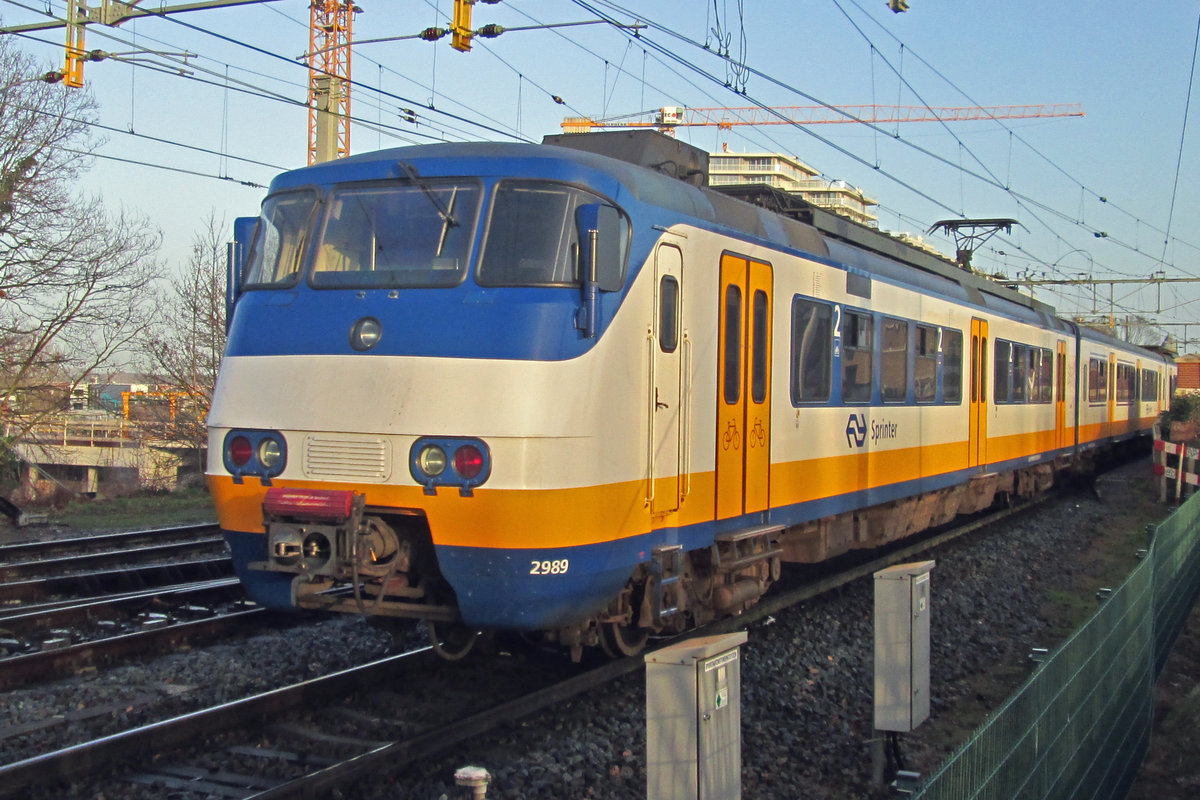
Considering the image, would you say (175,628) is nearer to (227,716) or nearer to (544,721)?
(227,716)

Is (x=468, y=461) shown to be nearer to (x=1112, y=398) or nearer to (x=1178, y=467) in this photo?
(x=1178, y=467)

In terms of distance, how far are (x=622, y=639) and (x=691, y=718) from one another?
3146mm

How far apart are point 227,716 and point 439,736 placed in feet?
3.95

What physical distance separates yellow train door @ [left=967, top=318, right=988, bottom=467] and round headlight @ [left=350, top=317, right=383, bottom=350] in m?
9.55

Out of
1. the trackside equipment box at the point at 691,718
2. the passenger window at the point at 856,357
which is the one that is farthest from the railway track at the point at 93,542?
the trackside equipment box at the point at 691,718

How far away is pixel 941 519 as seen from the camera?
1370cm

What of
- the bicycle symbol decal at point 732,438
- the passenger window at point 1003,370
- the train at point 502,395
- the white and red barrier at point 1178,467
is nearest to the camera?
the train at point 502,395

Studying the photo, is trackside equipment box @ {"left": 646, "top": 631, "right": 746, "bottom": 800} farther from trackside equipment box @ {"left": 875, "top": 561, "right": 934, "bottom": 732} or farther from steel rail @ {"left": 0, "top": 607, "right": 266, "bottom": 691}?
steel rail @ {"left": 0, "top": 607, "right": 266, "bottom": 691}

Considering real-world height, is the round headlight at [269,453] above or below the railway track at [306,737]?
above

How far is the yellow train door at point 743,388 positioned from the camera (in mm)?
7566

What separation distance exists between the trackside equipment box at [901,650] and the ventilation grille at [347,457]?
2848mm

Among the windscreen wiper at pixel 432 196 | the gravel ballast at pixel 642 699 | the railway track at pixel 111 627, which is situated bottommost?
the gravel ballast at pixel 642 699

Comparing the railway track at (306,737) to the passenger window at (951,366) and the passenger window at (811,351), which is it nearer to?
the passenger window at (811,351)

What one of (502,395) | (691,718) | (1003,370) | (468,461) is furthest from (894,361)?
(691,718)
